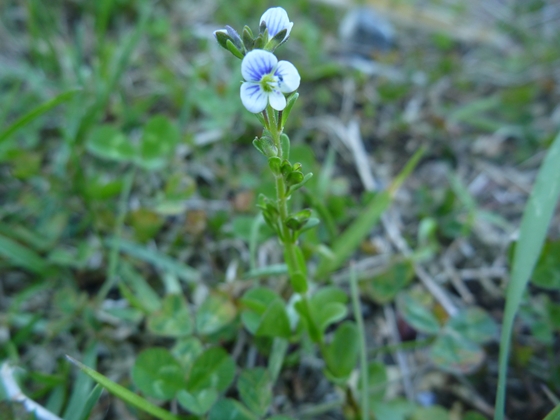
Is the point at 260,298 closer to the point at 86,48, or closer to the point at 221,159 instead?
the point at 221,159

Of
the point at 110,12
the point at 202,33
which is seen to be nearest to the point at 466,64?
the point at 202,33

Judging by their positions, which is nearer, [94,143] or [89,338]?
[89,338]

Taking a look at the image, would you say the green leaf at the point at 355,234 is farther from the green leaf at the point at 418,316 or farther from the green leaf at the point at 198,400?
the green leaf at the point at 198,400

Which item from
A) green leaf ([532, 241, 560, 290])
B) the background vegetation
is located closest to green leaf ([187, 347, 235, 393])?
the background vegetation

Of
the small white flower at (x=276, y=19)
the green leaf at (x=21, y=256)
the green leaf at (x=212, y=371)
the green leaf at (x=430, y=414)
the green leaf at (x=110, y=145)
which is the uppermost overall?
the green leaf at (x=110, y=145)

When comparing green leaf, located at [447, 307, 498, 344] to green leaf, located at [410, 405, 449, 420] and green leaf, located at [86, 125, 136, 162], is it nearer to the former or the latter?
green leaf, located at [410, 405, 449, 420]

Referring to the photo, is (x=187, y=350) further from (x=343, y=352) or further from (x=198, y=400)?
(x=343, y=352)

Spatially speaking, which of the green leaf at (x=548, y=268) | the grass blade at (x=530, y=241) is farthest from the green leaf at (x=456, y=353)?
the green leaf at (x=548, y=268)
